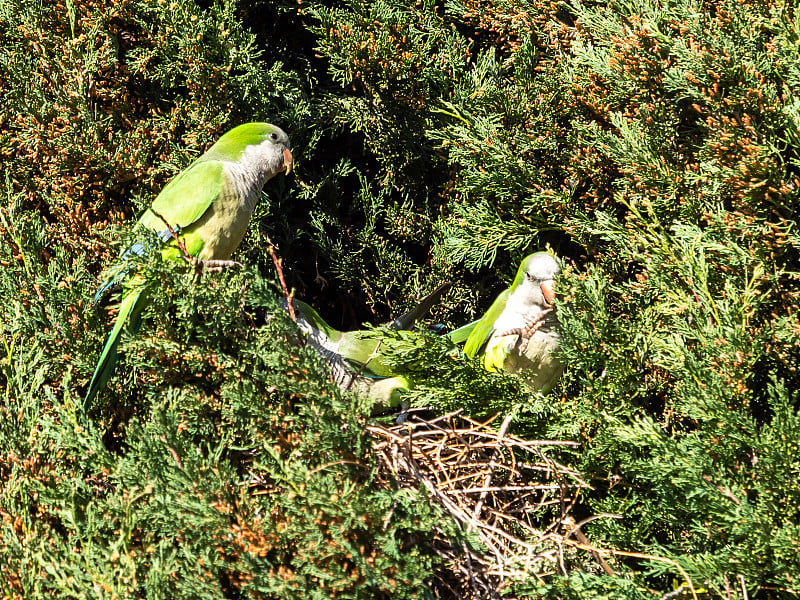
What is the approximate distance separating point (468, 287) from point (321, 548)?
64.5 inches

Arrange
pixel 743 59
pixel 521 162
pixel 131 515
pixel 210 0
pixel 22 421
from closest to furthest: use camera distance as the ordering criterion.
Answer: pixel 131 515
pixel 22 421
pixel 743 59
pixel 521 162
pixel 210 0

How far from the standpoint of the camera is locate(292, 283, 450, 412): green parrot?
2623 mm

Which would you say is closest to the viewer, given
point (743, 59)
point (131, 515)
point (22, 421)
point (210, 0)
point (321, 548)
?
point (321, 548)

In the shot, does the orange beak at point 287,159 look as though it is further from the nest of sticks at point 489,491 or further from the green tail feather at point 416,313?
the nest of sticks at point 489,491

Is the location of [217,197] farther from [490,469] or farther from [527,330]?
[490,469]

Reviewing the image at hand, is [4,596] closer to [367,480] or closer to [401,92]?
[367,480]

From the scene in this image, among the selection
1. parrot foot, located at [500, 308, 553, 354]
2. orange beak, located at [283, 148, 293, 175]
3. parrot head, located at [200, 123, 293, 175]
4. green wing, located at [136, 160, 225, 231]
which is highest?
parrot head, located at [200, 123, 293, 175]

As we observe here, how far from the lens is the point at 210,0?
292 centimetres

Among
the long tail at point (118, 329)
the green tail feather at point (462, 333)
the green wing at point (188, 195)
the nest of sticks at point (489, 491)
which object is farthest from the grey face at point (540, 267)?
the long tail at point (118, 329)

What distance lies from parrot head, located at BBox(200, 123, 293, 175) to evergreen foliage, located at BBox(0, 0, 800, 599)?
Answer: 0.12 metres

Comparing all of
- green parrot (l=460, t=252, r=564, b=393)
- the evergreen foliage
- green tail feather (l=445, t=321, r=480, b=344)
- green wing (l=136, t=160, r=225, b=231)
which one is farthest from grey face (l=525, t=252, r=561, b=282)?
green wing (l=136, t=160, r=225, b=231)

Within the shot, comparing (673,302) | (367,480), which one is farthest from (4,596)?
(673,302)

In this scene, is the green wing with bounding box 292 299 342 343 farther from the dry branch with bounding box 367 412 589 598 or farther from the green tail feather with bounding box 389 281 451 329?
the dry branch with bounding box 367 412 589 598

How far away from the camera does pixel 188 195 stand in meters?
2.61
